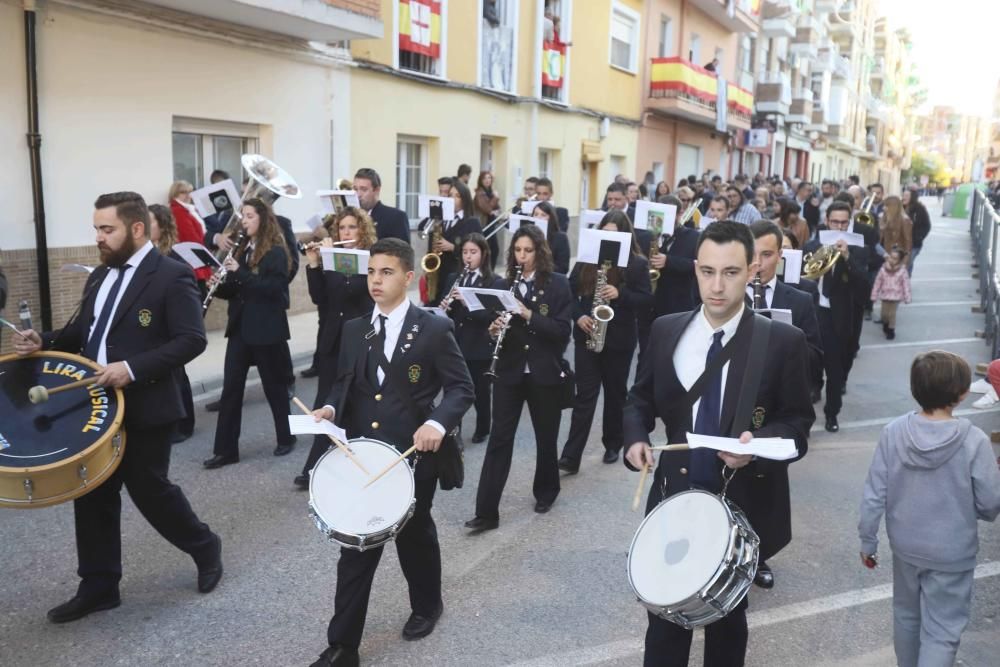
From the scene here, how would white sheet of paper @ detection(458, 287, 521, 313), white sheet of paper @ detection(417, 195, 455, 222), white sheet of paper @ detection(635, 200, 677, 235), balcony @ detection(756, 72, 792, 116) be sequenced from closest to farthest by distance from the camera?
white sheet of paper @ detection(458, 287, 521, 313) < white sheet of paper @ detection(635, 200, 677, 235) < white sheet of paper @ detection(417, 195, 455, 222) < balcony @ detection(756, 72, 792, 116)

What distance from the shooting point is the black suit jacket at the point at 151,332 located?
4.17m

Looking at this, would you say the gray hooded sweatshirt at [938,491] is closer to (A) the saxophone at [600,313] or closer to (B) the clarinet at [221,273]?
(A) the saxophone at [600,313]

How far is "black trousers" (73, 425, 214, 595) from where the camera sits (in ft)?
13.8

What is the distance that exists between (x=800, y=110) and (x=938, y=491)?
130 ft

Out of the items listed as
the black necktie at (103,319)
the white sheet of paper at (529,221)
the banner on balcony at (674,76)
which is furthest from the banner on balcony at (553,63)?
the black necktie at (103,319)

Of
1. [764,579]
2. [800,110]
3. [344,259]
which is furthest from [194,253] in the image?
[800,110]

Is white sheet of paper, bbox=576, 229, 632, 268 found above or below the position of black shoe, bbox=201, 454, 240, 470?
above

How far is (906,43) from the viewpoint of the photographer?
8112cm

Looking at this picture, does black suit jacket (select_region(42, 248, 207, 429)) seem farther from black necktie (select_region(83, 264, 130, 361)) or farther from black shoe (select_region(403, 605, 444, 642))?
black shoe (select_region(403, 605, 444, 642))

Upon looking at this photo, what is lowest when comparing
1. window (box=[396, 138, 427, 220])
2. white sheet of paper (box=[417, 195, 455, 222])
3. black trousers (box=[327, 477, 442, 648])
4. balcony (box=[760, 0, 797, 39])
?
black trousers (box=[327, 477, 442, 648])

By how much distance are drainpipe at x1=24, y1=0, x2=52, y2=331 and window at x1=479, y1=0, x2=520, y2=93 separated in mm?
9233

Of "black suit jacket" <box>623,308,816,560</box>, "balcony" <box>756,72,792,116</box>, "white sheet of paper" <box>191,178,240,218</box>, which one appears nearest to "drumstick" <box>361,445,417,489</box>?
"black suit jacket" <box>623,308,816,560</box>

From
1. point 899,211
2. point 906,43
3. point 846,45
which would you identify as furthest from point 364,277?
point 906,43

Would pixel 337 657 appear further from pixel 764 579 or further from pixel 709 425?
pixel 764 579
